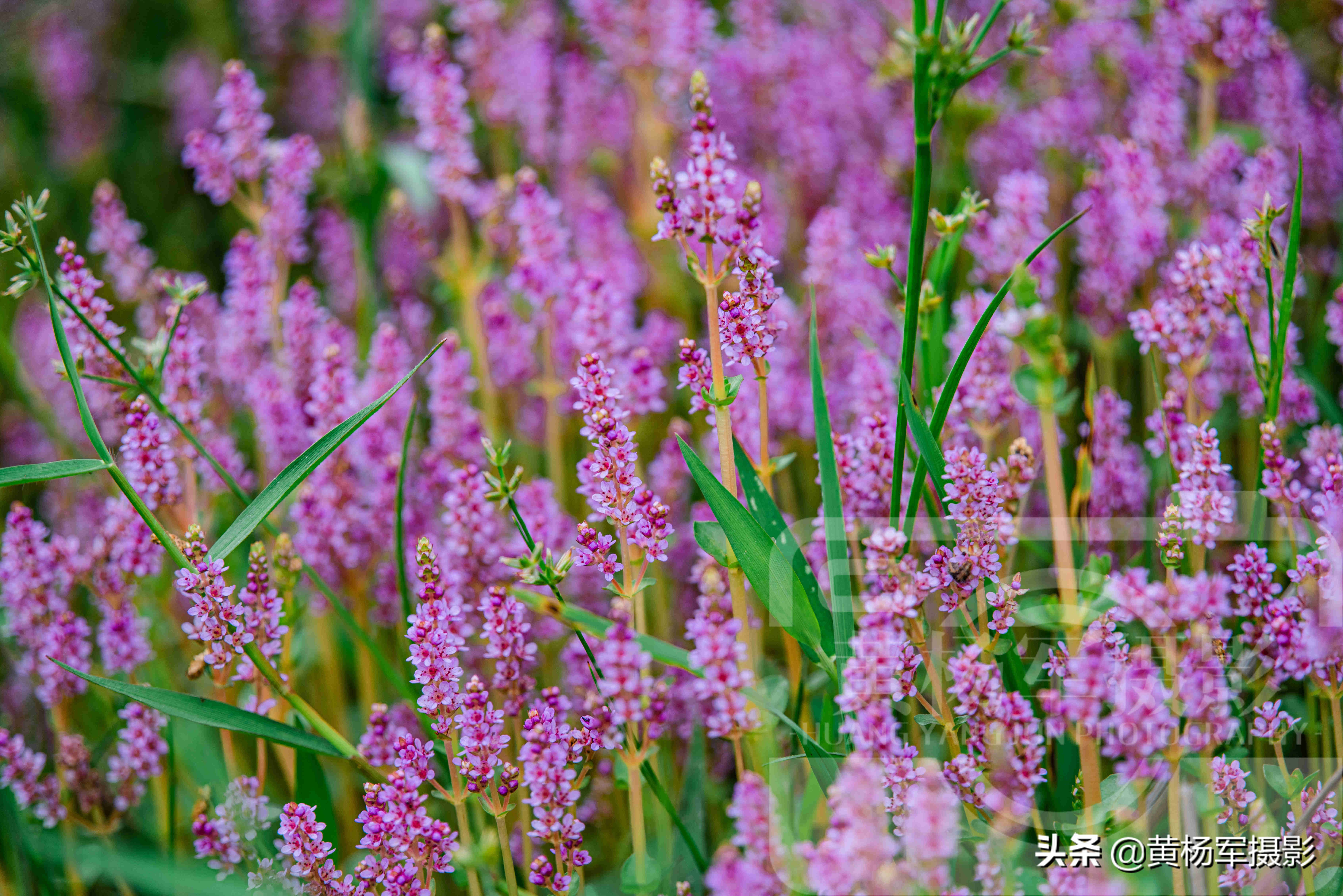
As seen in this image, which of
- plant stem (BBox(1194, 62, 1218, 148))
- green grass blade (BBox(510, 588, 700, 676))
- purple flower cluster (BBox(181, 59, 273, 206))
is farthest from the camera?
plant stem (BBox(1194, 62, 1218, 148))

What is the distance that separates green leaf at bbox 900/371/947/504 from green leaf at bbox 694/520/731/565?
0.69 ft

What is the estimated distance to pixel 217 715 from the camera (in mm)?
1188

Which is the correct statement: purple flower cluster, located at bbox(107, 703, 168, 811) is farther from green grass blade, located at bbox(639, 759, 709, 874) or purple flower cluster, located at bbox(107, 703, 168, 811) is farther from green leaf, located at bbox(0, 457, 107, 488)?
green grass blade, located at bbox(639, 759, 709, 874)

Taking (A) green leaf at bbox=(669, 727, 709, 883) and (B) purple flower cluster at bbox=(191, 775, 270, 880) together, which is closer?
(B) purple flower cluster at bbox=(191, 775, 270, 880)

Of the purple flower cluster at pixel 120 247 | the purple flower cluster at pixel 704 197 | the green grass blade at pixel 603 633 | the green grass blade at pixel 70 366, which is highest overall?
the purple flower cluster at pixel 120 247

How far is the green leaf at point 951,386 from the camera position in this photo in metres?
1.05

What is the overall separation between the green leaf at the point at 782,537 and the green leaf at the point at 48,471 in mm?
689

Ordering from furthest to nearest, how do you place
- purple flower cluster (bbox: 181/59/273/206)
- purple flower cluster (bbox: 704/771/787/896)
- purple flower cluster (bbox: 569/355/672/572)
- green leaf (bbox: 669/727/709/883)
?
purple flower cluster (bbox: 181/59/273/206) → green leaf (bbox: 669/727/709/883) → purple flower cluster (bbox: 569/355/672/572) → purple flower cluster (bbox: 704/771/787/896)

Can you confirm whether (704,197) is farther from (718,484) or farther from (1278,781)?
(1278,781)

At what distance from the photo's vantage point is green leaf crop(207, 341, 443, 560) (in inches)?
45.1

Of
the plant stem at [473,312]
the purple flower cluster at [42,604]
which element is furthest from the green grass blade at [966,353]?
the purple flower cluster at [42,604]

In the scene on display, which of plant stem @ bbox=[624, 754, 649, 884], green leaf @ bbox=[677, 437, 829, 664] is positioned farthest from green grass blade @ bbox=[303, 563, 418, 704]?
green leaf @ bbox=[677, 437, 829, 664]

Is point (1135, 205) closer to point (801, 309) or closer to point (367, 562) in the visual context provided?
point (801, 309)

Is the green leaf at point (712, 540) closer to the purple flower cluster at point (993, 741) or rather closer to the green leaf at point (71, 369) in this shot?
the purple flower cluster at point (993, 741)
